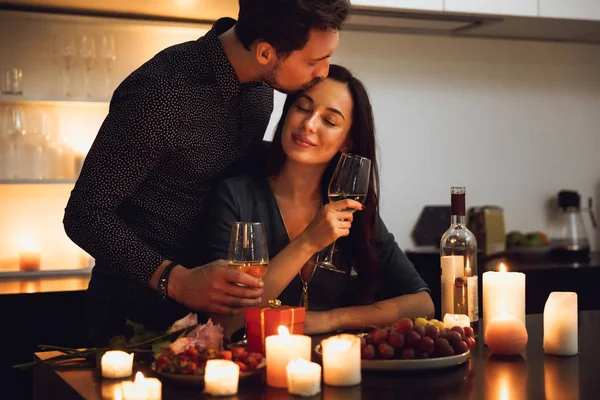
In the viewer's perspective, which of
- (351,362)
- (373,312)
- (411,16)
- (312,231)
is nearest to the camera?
(351,362)

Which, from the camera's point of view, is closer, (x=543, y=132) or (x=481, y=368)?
A: (x=481, y=368)

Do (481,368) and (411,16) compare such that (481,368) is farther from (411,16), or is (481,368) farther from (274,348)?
(411,16)

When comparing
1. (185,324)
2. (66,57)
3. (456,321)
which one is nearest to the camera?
(185,324)

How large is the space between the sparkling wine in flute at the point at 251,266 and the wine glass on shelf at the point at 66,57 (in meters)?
1.81

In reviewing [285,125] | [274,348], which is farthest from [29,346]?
[274,348]

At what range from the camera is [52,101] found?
10.4 feet

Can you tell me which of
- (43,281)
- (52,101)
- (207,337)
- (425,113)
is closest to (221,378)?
(207,337)

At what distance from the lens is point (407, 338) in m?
1.47

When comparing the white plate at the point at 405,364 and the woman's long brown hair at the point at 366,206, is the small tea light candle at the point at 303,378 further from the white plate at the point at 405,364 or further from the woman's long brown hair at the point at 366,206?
the woman's long brown hair at the point at 366,206

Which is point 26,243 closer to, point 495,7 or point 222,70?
point 222,70

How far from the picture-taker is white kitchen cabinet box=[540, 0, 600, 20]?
3.46 m

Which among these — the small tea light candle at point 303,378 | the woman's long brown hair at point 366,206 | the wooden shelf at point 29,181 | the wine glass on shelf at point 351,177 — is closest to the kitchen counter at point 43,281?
the wooden shelf at point 29,181

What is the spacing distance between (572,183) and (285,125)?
232cm

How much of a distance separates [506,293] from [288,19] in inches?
28.0
